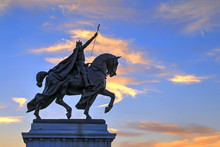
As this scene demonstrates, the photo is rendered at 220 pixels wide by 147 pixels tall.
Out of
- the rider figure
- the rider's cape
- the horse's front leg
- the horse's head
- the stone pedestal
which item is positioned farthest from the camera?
the horse's head

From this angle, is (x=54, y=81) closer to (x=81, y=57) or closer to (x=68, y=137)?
(x=81, y=57)

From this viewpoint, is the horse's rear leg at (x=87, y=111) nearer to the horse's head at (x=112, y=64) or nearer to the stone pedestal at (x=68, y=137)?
the stone pedestal at (x=68, y=137)

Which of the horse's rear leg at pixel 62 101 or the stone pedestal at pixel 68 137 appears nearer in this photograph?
the stone pedestal at pixel 68 137

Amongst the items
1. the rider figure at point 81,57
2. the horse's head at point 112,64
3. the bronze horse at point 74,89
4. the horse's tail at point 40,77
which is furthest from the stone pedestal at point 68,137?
the horse's head at point 112,64

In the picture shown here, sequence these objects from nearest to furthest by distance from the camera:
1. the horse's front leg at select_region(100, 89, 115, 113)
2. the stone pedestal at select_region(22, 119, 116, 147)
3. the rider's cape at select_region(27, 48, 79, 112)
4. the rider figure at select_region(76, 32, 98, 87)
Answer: the stone pedestal at select_region(22, 119, 116, 147) → the rider's cape at select_region(27, 48, 79, 112) → the rider figure at select_region(76, 32, 98, 87) → the horse's front leg at select_region(100, 89, 115, 113)

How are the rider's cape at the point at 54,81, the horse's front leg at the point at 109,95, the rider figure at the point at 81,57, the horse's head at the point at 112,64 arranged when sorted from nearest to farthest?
the rider's cape at the point at 54,81 < the rider figure at the point at 81,57 < the horse's front leg at the point at 109,95 < the horse's head at the point at 112,64

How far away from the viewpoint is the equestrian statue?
25.2 m

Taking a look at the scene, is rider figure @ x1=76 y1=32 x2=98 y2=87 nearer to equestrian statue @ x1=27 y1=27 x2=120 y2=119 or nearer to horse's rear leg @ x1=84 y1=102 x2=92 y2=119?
equestrian statue @ x1=27 y1=27 x2=120 y2=119

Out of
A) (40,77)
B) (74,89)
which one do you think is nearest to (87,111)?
(74,89)

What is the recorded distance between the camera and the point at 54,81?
25.2 meters

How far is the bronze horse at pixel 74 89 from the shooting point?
25.2m

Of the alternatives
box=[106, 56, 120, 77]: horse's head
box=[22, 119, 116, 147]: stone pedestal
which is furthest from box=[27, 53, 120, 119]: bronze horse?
box=[22, 119, 116, 147]: stone pedestal

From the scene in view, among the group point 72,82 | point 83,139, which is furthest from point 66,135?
point 72,82

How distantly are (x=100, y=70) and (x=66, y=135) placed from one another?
4.25 meters
